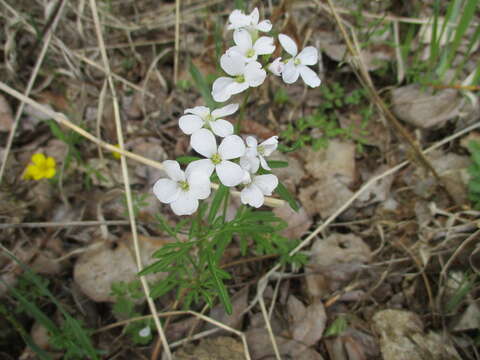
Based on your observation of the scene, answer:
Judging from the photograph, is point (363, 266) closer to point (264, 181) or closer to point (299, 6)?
point (264, 181)

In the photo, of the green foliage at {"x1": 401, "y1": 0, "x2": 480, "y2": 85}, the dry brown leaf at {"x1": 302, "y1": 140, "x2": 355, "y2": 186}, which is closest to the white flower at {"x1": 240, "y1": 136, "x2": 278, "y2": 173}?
the dry brown leaf at {"x1": 302, "y1": 140, "x2": 355, "y2": 186}

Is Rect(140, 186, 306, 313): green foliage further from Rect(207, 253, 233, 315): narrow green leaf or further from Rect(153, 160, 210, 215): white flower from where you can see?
Rect(153, 160, 210, 215): white flower

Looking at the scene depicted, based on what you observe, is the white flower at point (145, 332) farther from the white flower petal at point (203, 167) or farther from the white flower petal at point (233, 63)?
the white flower petal at point (233, 63)

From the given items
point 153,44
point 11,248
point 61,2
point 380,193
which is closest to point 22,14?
point 61,2

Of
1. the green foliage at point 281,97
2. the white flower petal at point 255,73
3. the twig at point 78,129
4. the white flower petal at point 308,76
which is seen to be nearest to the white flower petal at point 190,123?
the white flower petal at point 255,73

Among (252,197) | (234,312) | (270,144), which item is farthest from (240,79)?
(234,312)

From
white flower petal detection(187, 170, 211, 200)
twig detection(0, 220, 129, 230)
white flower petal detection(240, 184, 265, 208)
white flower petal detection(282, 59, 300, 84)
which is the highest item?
white flower petal detection(282, 59, 300, 84)

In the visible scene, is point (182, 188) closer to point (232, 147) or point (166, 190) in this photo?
point (166, 190)
